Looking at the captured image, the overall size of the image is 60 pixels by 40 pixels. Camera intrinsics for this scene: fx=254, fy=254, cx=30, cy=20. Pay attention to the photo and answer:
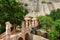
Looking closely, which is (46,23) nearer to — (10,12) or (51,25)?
(51,25)

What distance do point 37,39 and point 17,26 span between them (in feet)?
9.18

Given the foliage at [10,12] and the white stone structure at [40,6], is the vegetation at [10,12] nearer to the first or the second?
the foliage at [10,12]

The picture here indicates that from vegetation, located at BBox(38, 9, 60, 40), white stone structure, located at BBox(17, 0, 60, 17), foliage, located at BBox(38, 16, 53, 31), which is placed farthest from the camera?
white stone structure, located at BBox(17, 0, 60, 17)

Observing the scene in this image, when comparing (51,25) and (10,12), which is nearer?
(10,12)

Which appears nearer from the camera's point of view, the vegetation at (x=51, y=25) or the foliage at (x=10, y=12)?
the vegetation at (x=51, y=25)

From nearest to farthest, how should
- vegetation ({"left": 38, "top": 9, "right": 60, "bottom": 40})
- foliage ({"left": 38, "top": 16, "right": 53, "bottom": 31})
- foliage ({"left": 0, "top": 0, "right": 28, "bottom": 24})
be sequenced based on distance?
vegetation ({"left": 38, "top": 9, "right": 60, "bottom": 40})
foliage ({"left": 0, "top": 0, "right": 28, "bottom": 24})
foliage ({"left": 38, "top": 16, "right": 53, "bottom": 31})

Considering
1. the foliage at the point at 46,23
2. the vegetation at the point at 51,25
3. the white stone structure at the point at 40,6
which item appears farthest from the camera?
the white stone structure at the point at 40,6

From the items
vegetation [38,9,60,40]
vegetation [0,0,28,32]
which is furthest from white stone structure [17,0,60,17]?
vegetation [0,0,28,32]

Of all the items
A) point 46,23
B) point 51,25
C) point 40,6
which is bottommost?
point 51,25

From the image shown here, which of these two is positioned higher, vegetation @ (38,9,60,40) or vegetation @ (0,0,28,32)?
vegetation @ (0,0,28,32)

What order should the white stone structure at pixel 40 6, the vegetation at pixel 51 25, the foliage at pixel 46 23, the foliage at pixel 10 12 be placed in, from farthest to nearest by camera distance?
1. the white stone structure at pixel 40 6
2. the foliage at pixel 46 23
3. the foliage at pixel 10 12
4. the vegetation at pixel 51 25

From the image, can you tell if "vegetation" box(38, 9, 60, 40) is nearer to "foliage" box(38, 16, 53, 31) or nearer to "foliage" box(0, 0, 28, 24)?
"foliage" box(38, 16, 53, 31)

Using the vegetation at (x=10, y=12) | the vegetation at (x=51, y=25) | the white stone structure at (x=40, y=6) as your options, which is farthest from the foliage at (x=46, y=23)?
the white stone structure at (x=40, y=6)

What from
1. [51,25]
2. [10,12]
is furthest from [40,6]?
[10,12]
